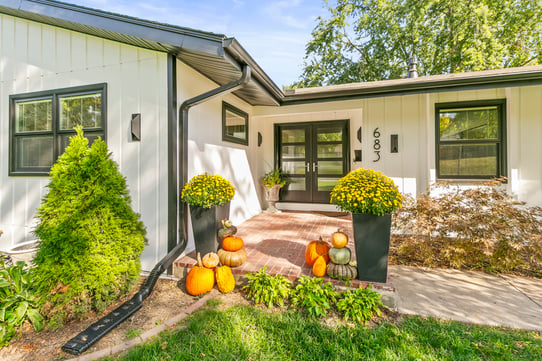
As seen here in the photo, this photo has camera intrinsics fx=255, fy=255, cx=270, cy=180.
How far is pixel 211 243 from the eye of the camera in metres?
3.03

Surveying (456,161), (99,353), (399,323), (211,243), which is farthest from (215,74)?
(456,161)

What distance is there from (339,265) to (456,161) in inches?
136

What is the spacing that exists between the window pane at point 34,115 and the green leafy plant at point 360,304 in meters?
4.37

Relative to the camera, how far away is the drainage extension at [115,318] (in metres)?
1.89

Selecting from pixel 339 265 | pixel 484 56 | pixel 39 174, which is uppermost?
pixel 484 56

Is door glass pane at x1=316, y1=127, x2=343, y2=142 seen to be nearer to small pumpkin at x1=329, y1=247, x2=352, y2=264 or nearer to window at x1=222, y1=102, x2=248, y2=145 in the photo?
window at x1=222, y1=102, x2=248, y2=145

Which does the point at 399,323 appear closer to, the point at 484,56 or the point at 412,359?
the point at 412,359

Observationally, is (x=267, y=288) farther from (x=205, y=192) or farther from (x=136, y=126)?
(x=136, y=126)

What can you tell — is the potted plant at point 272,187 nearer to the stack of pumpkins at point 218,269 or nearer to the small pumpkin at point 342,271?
the stack of pumpkins at point 218,269

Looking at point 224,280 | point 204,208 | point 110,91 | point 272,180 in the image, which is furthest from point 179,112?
point 272,180

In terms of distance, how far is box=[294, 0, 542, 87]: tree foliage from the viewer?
9852 millimetres

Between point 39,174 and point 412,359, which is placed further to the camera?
point 39,174

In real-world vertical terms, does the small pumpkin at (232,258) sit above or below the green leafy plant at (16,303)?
above

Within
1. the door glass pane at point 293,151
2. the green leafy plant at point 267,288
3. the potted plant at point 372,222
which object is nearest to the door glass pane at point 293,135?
the door glass pane at point 293,151
